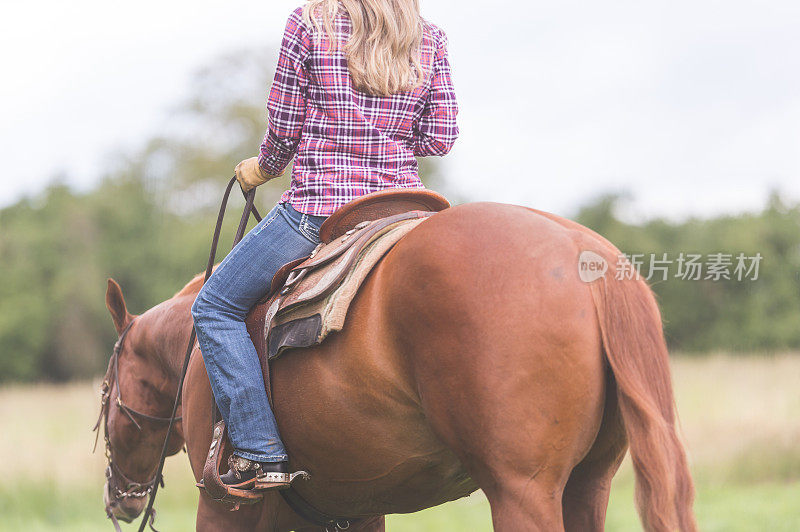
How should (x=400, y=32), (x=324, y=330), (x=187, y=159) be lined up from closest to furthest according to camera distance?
(x=324, y=330) → (x=400, y=32) → (x=187, y=159)

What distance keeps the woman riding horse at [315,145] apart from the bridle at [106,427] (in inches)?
64.2

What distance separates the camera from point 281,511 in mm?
3639

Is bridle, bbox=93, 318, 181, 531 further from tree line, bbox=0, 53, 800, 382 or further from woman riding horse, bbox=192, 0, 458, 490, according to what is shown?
tree line, bbox=0, 53, 800, 382

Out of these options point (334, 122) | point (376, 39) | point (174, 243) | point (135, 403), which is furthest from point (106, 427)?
point (174, 243)

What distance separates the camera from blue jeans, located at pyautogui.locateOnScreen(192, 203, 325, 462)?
3141 millimetres

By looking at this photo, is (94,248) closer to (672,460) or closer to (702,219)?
(702,219)

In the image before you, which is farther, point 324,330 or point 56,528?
point 56,528

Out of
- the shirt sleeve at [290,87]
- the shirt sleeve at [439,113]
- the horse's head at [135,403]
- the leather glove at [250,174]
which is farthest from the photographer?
the horse's head at [135,403]

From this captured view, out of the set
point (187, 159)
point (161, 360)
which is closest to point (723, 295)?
point (187, 159)

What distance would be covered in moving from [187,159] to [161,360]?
77.5 ft

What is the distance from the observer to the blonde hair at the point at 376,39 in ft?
10.1

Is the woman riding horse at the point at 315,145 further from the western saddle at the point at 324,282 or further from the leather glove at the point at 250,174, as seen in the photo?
the leather glove at the point at 250,174

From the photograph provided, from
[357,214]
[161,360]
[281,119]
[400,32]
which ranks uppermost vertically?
[400,32]

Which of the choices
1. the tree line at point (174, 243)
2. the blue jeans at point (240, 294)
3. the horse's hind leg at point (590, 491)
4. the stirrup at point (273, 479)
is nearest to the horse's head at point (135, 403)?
the blue jeans at point (240, 294)
